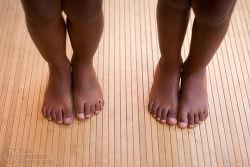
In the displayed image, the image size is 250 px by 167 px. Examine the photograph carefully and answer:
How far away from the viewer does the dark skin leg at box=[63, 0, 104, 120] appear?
941 millimetres

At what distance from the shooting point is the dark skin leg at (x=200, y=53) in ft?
2.89

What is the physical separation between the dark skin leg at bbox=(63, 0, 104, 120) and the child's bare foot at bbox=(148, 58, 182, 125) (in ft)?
0.71

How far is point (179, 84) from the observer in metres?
1.28

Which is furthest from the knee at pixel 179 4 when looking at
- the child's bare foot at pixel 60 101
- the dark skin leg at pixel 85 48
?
the child's bare foot at pixel 60 101

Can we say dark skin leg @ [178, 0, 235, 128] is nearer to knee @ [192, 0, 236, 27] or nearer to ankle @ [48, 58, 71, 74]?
knee @ [192, 0, 236, 27]

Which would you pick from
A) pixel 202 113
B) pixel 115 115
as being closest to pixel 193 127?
pixel 202 113

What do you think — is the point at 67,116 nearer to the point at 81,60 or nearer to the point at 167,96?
the point at 81,60

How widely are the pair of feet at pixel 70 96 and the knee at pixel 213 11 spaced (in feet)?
1.55

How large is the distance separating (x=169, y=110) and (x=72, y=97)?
1.25ft

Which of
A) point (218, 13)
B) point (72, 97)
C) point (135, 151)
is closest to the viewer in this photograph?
point (218, 13)

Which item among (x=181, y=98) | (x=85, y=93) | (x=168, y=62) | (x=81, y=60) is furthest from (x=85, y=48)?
(x=181, y=98)

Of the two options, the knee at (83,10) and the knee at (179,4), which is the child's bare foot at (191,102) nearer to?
the knee at (179,4)

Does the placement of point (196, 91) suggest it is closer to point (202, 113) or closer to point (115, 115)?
point (202, 113)

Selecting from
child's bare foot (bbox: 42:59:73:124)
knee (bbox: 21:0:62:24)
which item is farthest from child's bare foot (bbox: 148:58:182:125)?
knee (bbox: 21:0:62:24)
